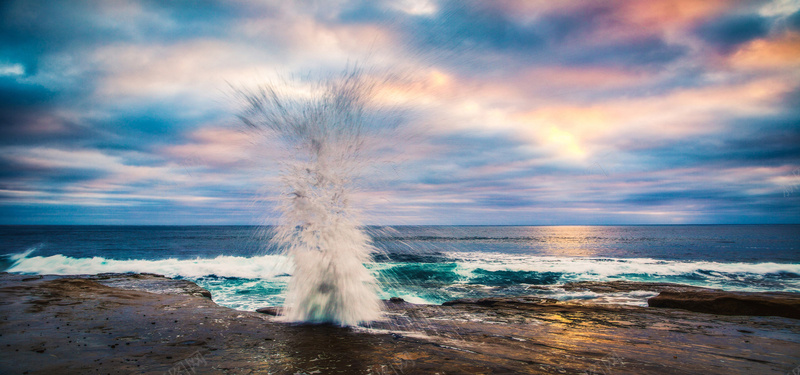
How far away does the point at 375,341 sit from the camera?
12.9ft

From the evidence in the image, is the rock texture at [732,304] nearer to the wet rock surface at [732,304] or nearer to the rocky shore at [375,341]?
the wet rock surface at [732,304]

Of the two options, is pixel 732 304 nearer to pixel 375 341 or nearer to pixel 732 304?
pixel 732 304

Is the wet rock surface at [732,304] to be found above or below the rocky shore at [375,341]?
below

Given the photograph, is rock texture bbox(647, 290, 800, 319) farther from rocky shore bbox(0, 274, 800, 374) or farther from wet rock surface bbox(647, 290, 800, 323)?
rocky shore bbox(0, 274, 800, 374)

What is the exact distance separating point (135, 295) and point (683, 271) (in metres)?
29.4

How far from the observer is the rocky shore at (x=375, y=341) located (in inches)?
121

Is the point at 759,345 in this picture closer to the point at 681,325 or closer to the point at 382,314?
the point at 681,325

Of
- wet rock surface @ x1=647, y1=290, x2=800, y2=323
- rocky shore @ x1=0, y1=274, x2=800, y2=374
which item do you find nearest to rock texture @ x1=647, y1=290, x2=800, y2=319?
wet rock surface @ x1=647, y1=290, x2=800, y2=323

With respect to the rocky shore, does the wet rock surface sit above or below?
below

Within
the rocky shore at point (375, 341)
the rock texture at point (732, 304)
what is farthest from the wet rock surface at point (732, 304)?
the rocky shore at point (375, 341)

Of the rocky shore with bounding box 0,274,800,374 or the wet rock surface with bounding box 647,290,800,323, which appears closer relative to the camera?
the rocky shore with bounding box 0,274,800,374

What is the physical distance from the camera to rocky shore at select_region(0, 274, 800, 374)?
308cm

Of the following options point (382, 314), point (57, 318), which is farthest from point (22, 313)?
point (382, 314)

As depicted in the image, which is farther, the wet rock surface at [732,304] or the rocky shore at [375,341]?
the wet rock surface at [732,304]
